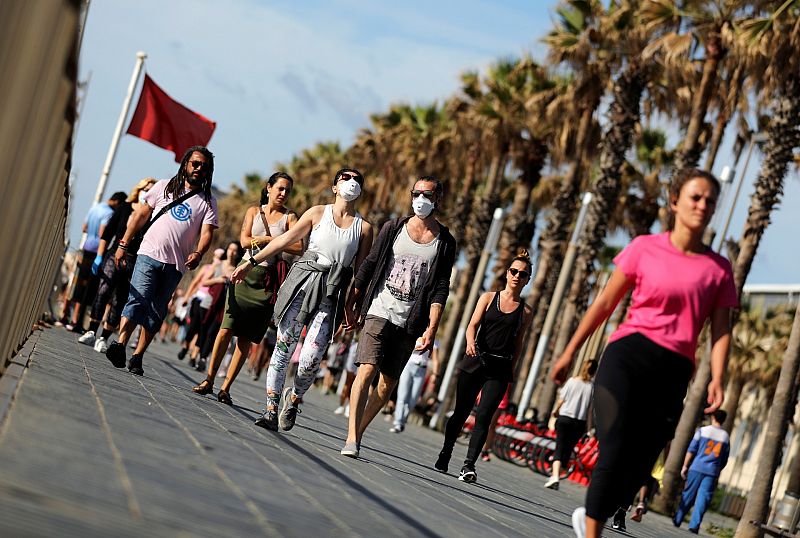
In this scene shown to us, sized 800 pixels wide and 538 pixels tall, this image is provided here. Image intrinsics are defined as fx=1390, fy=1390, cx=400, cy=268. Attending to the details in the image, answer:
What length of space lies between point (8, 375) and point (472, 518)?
8.68ft

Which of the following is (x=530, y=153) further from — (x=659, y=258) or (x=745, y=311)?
(x=659, y=258)

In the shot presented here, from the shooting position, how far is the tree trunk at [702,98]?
27562 millimetres

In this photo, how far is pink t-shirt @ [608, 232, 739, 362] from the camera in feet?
20.6

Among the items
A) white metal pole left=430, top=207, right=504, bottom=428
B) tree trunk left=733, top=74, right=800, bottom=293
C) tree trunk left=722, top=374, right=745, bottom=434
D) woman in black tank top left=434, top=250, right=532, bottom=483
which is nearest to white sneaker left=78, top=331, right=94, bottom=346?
woman in black tank top left=434, top=250, right=532, bottom=483

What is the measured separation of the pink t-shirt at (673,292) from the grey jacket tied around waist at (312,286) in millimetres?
3847

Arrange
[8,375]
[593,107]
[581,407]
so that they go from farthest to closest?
[593,107] < [581,407] < [8,375]

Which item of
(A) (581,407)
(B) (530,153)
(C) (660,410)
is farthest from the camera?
(B) (530,153)

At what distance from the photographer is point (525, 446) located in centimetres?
2338

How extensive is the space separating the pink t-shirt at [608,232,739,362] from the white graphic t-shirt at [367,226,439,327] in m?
3.71

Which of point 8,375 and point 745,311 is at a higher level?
point 745,311

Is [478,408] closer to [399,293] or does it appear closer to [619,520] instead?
[619,520]

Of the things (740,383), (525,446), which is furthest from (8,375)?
(740,383)

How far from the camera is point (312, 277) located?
396 inches

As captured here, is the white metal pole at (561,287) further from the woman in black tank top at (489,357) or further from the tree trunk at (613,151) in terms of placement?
the woman in black tank top at (489,357)
